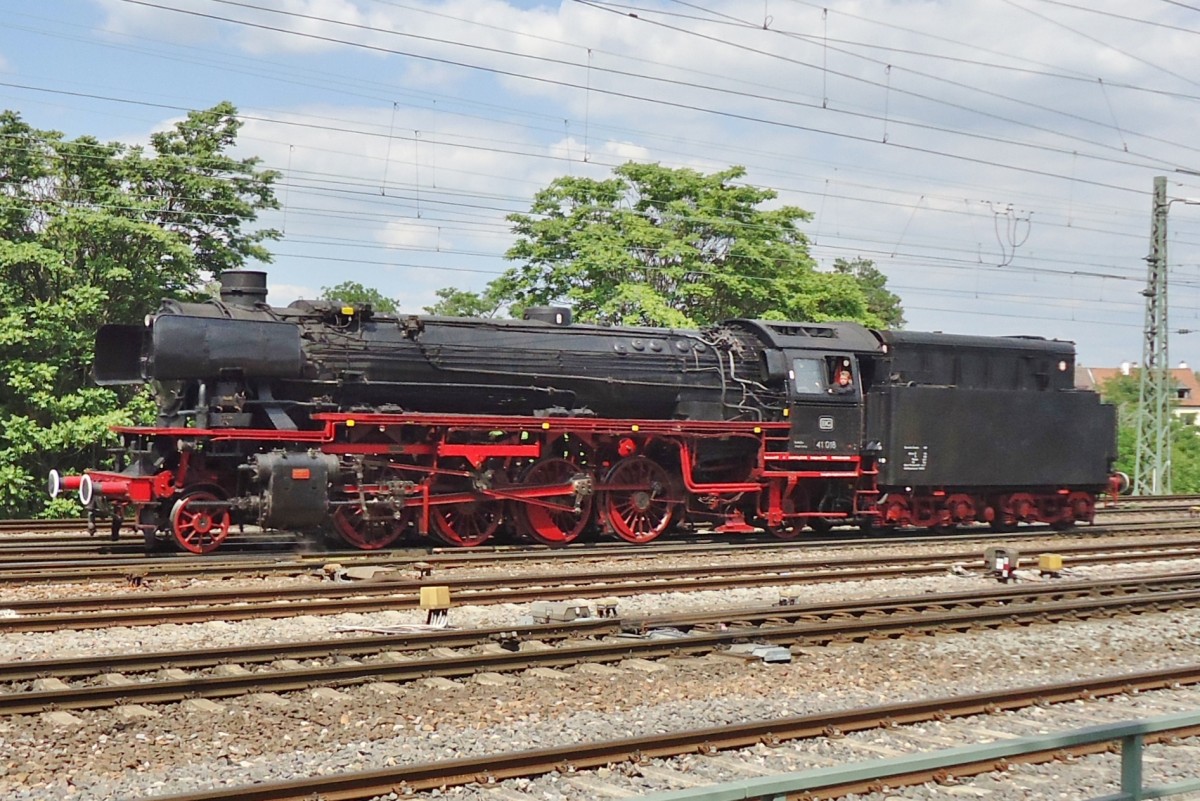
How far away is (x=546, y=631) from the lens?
408 inches

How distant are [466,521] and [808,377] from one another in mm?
5884

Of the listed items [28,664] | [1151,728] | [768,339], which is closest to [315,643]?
[28,664]

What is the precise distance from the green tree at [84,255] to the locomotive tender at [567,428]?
28.9 feet

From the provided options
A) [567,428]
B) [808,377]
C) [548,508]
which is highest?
[808,377]

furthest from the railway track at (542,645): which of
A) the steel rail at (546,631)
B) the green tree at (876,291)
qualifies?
the green tree at (876,291)

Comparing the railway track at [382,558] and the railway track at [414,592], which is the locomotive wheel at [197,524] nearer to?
the railway track at [382,558]

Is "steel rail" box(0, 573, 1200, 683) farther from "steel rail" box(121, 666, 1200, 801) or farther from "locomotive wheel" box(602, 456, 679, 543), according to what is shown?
"locomotive wheel" box(602, 456, 679, 543)

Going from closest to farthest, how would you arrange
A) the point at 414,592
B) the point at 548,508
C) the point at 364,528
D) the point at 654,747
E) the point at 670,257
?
the point at 654,747
the point at 414,592
the point at 364,528
the point at 548,508
the point at 670,257

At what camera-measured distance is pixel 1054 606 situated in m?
12.4

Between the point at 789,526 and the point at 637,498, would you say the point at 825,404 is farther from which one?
the point at 637,498

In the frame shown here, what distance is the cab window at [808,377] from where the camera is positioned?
19.3 meters

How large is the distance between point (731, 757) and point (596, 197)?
28507 millimetres

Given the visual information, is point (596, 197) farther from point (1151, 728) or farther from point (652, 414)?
point (1151, 728)

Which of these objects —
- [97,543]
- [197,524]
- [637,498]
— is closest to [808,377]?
[637,498]
